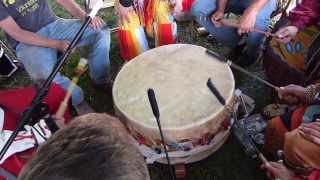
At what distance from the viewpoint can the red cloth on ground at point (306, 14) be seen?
2486 millimetres

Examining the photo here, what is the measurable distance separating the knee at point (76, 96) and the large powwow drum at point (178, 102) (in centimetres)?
57

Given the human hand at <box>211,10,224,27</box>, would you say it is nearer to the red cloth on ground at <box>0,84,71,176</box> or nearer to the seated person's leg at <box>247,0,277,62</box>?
the seated person's leg at <box>247,0,277,62</box>

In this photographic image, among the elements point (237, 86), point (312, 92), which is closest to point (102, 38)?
point (237, 86)

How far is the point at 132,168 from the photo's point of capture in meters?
1.17

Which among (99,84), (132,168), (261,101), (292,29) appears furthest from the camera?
(99,84)

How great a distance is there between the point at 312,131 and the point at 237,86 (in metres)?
1.16

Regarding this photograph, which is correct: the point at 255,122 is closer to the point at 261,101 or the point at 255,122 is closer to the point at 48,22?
the point at 261,101

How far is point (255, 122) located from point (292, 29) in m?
0.59

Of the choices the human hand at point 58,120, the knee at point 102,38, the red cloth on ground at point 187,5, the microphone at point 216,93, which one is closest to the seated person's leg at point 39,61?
the knee at point 102,38

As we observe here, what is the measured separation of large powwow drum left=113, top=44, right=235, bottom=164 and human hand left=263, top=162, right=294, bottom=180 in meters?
0.33

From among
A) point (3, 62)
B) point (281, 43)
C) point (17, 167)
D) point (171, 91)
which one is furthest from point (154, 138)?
point (3, 62)

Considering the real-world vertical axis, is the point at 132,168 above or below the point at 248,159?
above

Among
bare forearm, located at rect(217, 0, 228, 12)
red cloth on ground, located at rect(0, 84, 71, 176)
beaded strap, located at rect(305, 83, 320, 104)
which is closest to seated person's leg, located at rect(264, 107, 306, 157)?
beaded strap, located at rect(305, 83, 320, 104)

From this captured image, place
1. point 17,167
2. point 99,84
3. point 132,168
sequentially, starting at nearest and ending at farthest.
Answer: point 132,168
point 17,167
point 99,84
